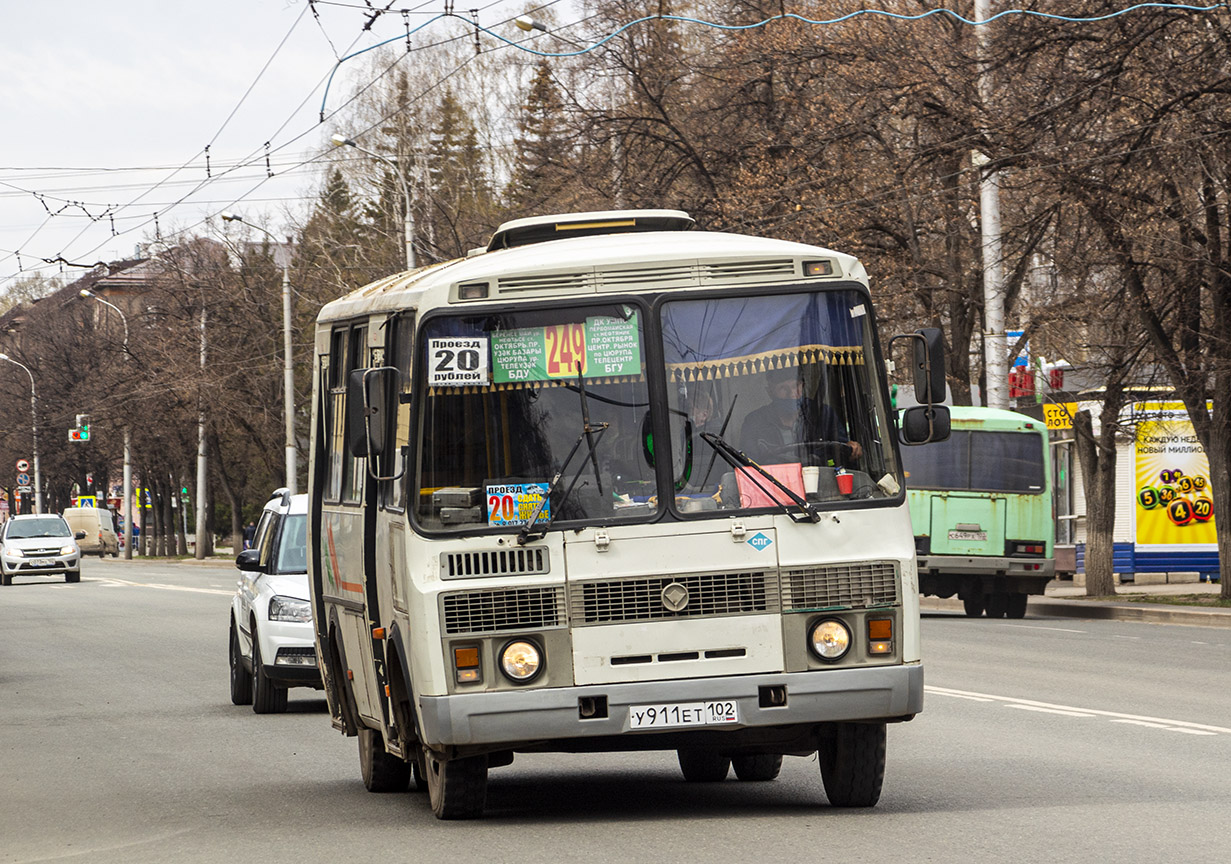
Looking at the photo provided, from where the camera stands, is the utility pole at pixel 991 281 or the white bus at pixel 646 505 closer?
the white bus at pixel 646 505

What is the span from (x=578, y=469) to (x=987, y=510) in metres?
21.0

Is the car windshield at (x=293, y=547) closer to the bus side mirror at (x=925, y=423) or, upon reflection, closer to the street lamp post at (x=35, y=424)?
the bus side mirror at (x=925, y=423)

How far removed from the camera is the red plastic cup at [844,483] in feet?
28.3

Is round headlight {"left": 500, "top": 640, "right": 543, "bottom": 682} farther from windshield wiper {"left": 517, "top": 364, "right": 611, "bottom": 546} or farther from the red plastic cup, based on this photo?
the red plastic cup

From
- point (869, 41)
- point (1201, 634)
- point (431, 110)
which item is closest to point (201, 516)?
point (431, 110)

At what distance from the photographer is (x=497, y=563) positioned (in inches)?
333

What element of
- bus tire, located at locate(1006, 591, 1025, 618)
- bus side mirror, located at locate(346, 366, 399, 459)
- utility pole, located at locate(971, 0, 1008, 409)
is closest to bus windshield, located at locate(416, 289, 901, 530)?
bus side mirror, located at locate(346, 366, 399, 459)

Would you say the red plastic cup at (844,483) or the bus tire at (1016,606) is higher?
the red plastic cup at (844,483)

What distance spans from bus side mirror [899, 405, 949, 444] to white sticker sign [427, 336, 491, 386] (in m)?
1.86

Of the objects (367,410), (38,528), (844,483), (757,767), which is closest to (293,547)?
(757,767)

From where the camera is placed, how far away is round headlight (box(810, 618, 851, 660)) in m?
8.46

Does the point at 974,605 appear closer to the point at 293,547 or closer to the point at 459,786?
the point at 293,547

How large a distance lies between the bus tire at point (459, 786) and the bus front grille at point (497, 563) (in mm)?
960

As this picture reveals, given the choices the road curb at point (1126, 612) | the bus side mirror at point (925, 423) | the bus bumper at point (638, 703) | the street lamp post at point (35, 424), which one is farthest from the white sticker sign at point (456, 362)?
the street lamp post at point (35, 424)
